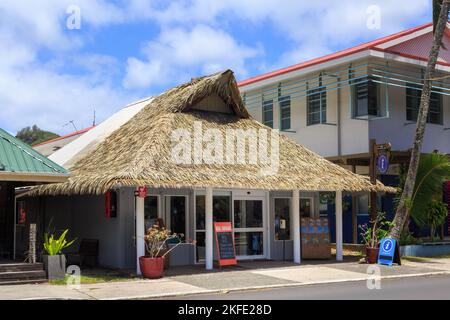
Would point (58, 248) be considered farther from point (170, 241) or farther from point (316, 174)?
point (316, 174)

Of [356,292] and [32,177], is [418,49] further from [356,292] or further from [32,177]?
[32,177]

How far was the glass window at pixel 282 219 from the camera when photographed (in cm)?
2028

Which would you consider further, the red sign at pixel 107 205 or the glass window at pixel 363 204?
the glass window at pixel 363 204

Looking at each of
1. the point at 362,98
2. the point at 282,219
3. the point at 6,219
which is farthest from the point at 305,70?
the point at 6,219

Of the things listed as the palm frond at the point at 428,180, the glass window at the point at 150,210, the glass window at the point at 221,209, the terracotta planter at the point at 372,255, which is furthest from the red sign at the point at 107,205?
the palm frond at the point at 428,180

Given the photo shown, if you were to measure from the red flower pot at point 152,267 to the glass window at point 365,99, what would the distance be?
10976 millimetres

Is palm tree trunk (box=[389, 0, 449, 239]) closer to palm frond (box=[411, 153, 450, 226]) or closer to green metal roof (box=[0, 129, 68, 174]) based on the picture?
palm frond (box=[411, 153, 450, 226])

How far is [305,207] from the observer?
833 inches

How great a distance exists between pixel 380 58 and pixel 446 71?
3810 millimetres

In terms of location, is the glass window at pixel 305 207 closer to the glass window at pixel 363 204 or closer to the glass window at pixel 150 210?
the glass window at pixel 363 204

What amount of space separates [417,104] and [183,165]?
12044 mm

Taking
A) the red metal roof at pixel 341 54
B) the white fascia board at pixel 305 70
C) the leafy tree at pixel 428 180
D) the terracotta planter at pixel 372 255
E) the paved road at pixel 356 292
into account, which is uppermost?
the red metal roof at pixel 341 54
